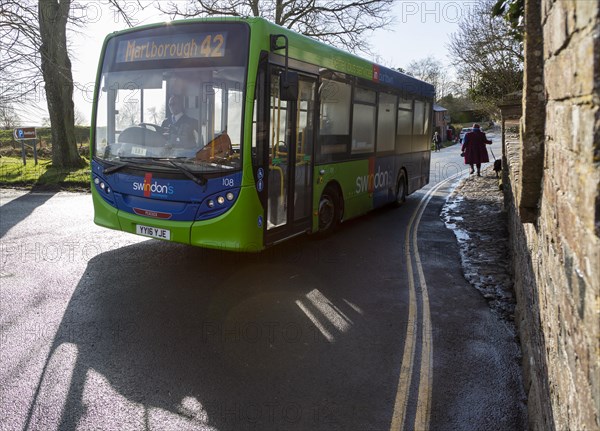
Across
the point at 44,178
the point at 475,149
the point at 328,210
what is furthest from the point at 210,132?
the point at 475,149

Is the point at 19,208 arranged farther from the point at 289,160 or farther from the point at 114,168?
the point at 289,160

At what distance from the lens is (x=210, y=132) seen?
680 cm

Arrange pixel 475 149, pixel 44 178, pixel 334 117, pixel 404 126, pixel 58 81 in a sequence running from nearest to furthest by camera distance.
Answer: pixel 334 117 → pixel 404 126 → pixel 44 178 → pixel 58 81 → pixel 475 149

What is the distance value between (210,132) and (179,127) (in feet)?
1.55

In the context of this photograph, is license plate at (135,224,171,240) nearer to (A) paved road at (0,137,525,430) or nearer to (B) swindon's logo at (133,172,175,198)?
(B) swindon's logo at (133,172,175,198)

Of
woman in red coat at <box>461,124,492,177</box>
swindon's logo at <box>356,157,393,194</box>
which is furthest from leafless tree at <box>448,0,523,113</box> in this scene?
swindon's logo at <box>356,157,393,194</box>


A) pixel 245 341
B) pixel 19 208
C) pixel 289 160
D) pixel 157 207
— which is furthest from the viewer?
pixel 19 208

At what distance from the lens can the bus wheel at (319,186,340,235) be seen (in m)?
9.17

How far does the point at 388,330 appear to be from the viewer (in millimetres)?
5512

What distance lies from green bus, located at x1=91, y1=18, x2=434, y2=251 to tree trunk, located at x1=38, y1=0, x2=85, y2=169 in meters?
12.1

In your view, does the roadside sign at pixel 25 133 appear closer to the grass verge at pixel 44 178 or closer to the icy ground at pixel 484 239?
the grass verge at pixel 44 178

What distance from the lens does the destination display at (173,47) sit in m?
6.84

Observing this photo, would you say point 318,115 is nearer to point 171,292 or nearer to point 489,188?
point 171,292

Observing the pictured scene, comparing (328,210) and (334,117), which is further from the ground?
(334,117)
